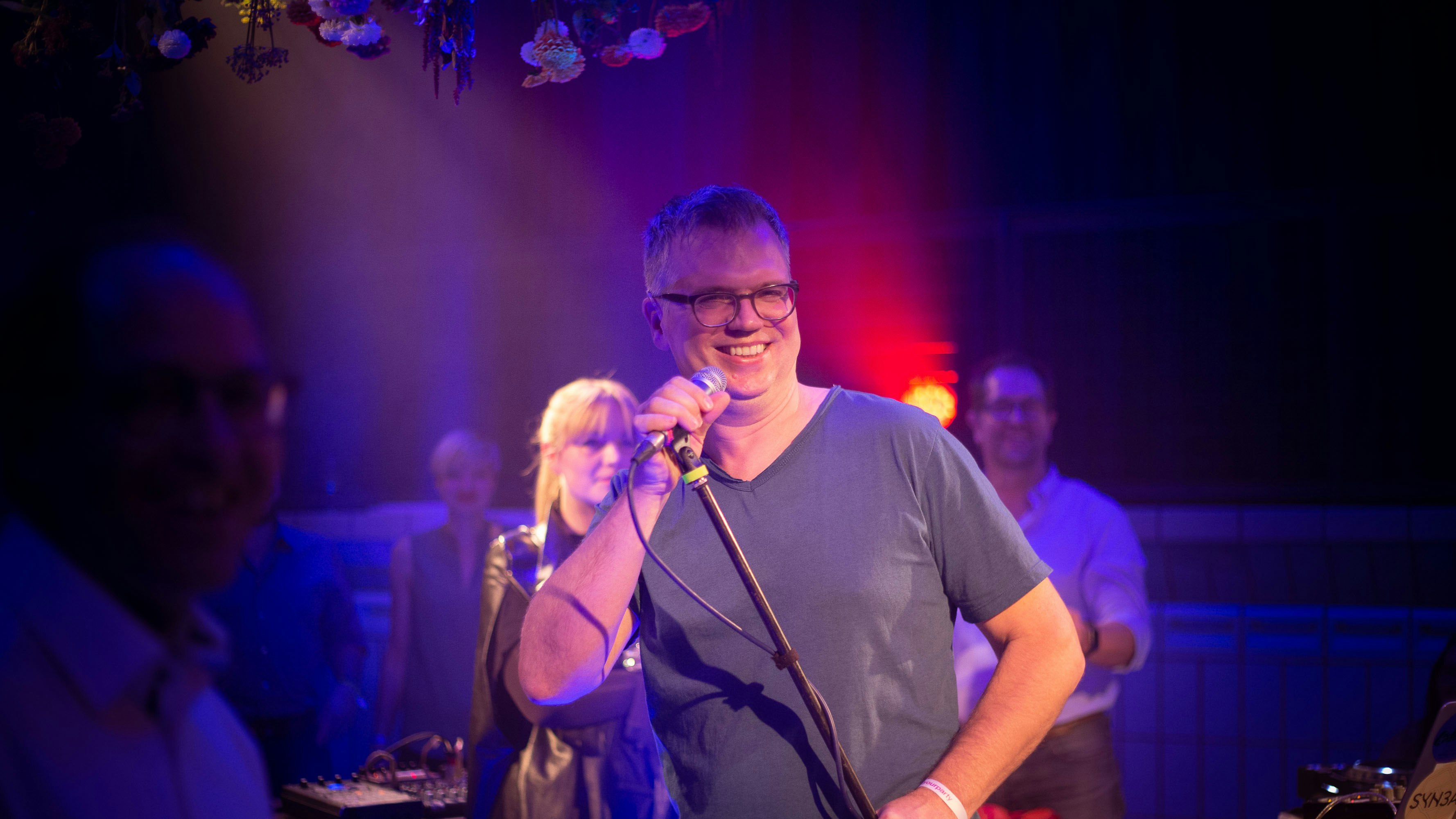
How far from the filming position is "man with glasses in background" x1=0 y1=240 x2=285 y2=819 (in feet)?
1.61

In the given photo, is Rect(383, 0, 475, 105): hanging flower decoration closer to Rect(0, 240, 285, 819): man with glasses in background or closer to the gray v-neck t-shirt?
the gray v-neck t-shirt

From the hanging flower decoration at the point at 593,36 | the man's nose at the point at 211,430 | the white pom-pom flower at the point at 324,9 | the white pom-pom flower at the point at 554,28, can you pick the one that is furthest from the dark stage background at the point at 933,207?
the man's nose at the point at 211,430

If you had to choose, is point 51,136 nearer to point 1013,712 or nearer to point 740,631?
point 740,631

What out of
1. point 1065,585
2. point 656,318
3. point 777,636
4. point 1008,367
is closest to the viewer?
point 777,636

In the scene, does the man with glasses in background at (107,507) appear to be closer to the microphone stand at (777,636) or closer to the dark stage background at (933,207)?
the microphone stand at (777,636)

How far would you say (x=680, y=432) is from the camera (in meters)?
1.34

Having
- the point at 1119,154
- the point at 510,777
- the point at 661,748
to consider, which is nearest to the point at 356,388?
the point at 510,777

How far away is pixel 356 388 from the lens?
19.5ft

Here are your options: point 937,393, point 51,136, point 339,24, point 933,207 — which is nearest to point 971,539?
point 339,24

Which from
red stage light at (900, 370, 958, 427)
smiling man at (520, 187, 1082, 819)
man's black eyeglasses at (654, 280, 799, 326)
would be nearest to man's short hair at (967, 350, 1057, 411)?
red stage light at (900, 370, 958, 427)

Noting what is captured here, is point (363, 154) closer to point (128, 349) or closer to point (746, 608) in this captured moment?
point (746, 608)

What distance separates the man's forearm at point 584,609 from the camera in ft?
4.83

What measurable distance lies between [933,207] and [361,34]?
3084 millimetres

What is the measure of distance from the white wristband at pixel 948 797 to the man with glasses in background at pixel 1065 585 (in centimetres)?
155
